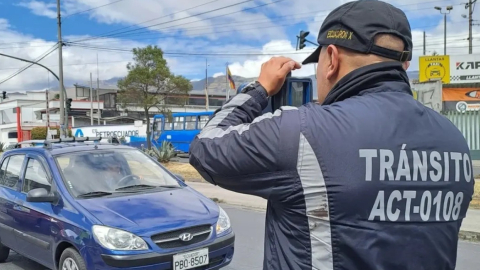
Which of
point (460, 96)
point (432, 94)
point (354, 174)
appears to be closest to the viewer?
point (354, 174)

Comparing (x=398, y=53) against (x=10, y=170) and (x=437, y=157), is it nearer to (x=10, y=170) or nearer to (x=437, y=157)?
(x=437, y=157)

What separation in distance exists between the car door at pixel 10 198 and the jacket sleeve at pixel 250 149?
482cm

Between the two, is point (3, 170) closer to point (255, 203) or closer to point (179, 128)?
point (255, 203)

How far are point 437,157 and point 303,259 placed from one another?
1.80 ft

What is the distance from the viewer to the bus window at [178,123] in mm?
29188

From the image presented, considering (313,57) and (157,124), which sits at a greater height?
(313,57)

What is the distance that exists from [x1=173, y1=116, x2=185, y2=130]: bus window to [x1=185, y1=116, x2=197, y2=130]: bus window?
0.37m

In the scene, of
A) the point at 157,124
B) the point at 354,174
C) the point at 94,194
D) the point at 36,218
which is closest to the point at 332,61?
the point at 354,174

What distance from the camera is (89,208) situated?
4.51m

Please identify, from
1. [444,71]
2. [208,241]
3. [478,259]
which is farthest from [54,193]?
[444,71]

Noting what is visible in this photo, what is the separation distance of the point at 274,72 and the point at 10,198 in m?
5.24

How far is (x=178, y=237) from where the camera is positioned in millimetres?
4352

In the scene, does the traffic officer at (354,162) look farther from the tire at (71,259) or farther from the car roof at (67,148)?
the car roof at (67,148)

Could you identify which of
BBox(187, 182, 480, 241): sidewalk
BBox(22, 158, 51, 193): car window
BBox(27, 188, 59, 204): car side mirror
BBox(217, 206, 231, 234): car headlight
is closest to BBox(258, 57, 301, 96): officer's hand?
BBox(217, 206, 231, 234): car headlight
